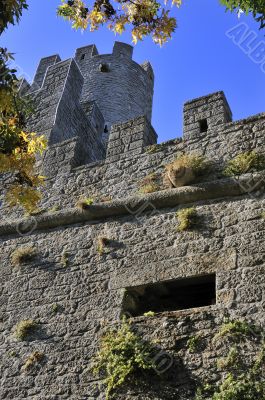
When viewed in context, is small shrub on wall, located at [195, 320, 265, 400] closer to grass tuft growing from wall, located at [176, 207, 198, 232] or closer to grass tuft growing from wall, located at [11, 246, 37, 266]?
grass tuft growing from wall, located at [176, 207, 198, 232]

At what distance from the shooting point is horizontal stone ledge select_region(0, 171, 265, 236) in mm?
6672

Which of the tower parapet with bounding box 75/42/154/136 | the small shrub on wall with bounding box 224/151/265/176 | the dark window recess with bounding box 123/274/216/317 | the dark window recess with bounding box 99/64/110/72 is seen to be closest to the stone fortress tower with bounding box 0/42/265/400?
the dark window recess with bounding box 123/274/216/317

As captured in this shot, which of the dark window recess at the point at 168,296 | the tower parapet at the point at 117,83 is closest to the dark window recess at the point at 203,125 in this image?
the dark window recess at the point at 168,296

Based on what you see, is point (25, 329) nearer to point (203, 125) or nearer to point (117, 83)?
Answer: point (203, 125)

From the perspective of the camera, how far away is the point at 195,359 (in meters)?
5.59

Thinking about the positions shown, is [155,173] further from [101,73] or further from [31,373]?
[101,73]

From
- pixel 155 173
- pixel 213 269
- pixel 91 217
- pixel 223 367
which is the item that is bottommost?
pixel 223 367

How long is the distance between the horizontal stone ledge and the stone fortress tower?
0.04 feet

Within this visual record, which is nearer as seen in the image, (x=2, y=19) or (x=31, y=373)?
(x=2, y=19)

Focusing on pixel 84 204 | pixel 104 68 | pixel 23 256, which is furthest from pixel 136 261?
Answer: pixel 104 68

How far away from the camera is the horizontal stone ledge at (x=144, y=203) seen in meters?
6.67

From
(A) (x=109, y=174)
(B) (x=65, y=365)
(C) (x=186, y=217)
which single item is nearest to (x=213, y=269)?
Result: (C) (x=186, y=217)

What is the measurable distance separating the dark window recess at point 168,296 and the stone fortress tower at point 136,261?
0.04 ft

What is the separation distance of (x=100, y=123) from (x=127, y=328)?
260 inches
